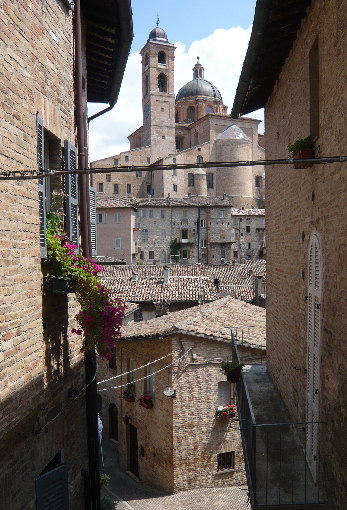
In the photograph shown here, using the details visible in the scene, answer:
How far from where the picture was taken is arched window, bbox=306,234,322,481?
6.31 meters

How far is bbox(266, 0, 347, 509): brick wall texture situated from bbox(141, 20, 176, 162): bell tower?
6451 cm

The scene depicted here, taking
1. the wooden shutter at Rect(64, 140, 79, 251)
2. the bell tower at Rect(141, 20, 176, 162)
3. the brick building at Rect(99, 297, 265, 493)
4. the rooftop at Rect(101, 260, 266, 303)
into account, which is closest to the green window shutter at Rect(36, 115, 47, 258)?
the wooden shutter at Rect(64, 140, 79, 251)

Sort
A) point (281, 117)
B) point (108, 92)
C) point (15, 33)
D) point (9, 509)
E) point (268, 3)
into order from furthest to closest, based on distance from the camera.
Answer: point (108, 92)
point (281, 117)
point (268, 3)
point (15, 33)
point (9, 509)

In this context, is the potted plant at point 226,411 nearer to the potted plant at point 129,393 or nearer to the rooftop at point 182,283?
the potted plant at point 129,393

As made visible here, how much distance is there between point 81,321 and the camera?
243 inches

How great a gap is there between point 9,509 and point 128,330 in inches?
509

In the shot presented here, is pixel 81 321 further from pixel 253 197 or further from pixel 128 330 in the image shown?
pixel 253 197

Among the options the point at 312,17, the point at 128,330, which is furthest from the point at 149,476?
the point at 312,17

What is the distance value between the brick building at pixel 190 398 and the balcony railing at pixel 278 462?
19.2 feet

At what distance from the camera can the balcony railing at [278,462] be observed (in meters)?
6.12

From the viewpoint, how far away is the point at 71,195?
22.5 ft

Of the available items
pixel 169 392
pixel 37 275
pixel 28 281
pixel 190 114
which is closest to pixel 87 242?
pixel 37 275

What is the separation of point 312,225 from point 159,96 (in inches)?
2848

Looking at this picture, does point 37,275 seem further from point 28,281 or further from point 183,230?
point 183,230
